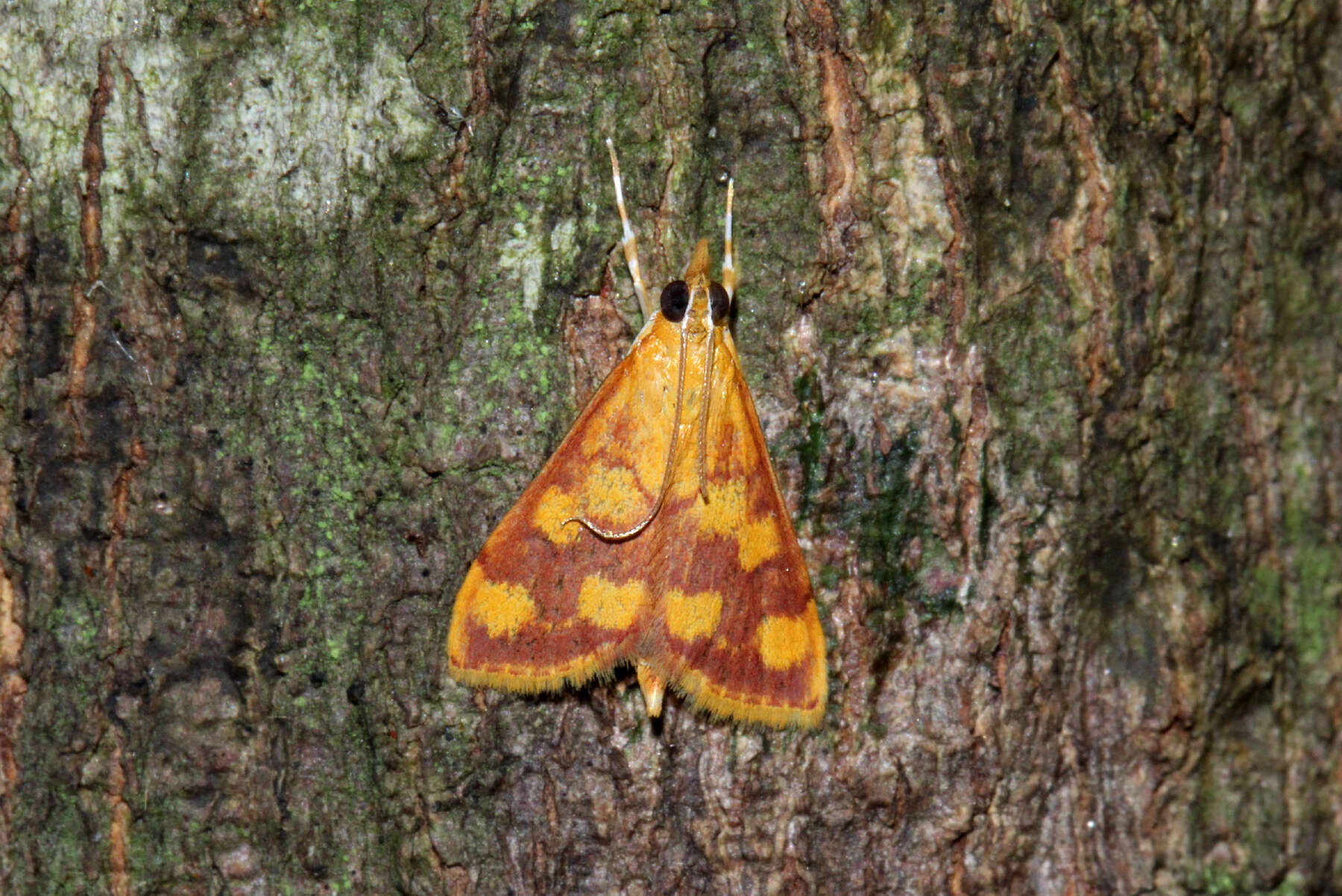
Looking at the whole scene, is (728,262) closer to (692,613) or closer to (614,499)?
(614,499)

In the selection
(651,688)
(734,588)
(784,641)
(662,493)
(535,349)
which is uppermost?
(535,349)

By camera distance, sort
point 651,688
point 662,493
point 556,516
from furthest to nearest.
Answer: point 662,493
point 556,516
point 651,688

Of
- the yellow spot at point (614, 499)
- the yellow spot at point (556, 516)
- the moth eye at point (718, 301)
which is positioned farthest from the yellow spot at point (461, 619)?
the moth eye at point (718, 301)

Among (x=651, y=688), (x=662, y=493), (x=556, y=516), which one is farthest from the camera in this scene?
(x=662, y=493)

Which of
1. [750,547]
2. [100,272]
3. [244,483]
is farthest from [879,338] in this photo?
[100,272]

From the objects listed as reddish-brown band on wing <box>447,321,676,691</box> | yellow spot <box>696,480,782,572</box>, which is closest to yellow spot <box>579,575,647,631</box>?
reddish-brown band on wing <box>447,321,676,691</box>

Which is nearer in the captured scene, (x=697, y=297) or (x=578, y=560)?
(x=697, y=297)

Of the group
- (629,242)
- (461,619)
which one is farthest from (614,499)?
(629,242)

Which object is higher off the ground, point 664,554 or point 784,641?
point 664,554
